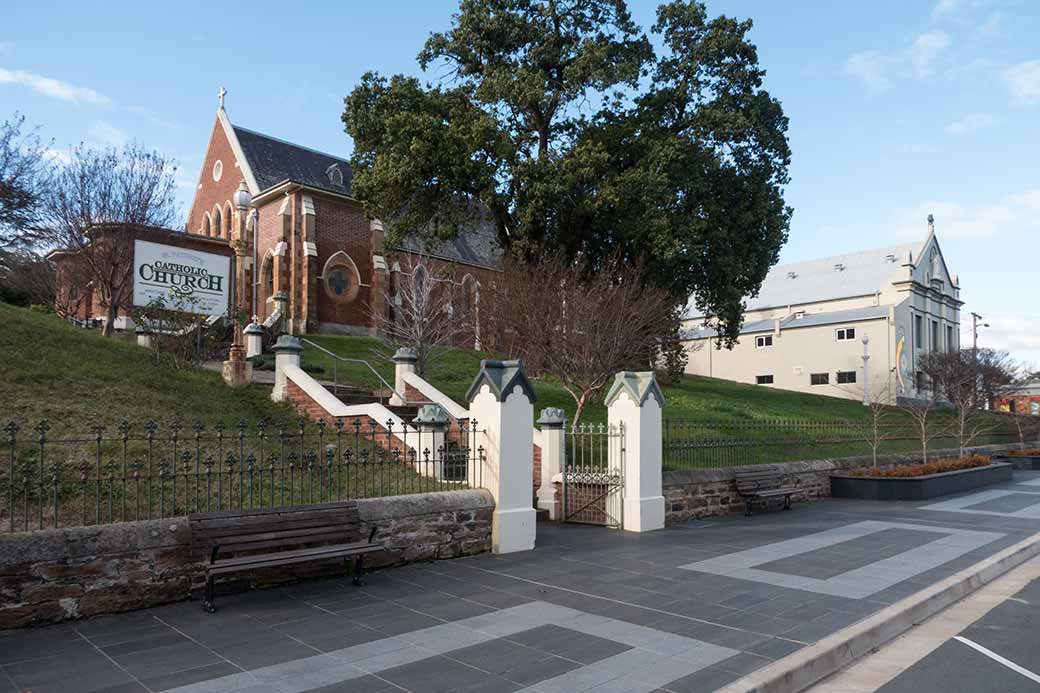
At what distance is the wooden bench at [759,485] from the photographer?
45.3 feet

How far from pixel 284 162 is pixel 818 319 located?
36.9 metres

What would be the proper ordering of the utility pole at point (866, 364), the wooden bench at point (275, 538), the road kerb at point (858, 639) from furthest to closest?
the utility pole at point (866, 364), the wooden bench at point (275, 538), the road kerb at point (858, 639)

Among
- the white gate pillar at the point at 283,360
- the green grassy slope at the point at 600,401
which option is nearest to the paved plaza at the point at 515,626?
the white gate pillar at the point at 283,360

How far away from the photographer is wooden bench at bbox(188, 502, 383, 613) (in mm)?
6777

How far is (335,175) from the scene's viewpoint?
37219mm

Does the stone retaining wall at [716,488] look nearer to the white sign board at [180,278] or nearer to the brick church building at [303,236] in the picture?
the white sign board at [180,278]

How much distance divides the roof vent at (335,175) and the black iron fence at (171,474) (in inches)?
1069

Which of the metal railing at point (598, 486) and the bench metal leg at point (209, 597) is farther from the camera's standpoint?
the metal railing at point (598, 486)

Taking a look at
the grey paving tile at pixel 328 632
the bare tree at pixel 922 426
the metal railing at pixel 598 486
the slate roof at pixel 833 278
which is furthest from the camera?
the slate roof at pixel 833 278

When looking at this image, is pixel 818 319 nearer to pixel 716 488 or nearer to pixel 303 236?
pixel 303 236

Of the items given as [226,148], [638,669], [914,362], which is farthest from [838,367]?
[638,669]

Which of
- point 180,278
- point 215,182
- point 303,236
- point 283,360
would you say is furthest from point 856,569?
point 215,182

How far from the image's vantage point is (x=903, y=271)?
51625 millimetres

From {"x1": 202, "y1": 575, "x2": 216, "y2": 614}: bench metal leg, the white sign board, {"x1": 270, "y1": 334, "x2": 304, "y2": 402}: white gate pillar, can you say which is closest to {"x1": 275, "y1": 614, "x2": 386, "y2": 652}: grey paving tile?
{"x1": 202, "y1": 575, "x2": 216, "y2": 614}: bench metal leg
